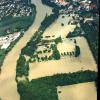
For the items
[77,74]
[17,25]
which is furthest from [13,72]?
[17,25]

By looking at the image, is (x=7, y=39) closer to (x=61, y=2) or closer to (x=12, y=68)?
(x=12, y=68)

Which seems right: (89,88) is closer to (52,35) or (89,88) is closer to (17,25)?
(52,35)

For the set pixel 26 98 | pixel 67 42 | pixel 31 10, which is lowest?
pixel 26 98

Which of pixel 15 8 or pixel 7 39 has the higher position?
pixel 15 8

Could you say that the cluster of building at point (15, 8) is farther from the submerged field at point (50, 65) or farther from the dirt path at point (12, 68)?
the submerged field at point (50, 65)

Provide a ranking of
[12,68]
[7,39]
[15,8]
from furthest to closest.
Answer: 1. [15,8]
2. [7,39]
3. [12,68]

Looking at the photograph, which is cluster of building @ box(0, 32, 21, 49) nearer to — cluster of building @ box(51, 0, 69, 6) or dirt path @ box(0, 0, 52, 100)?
dirt path @ box(0, 0, 52, 100)

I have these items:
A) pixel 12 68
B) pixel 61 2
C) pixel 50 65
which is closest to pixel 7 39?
pixel 12 68
